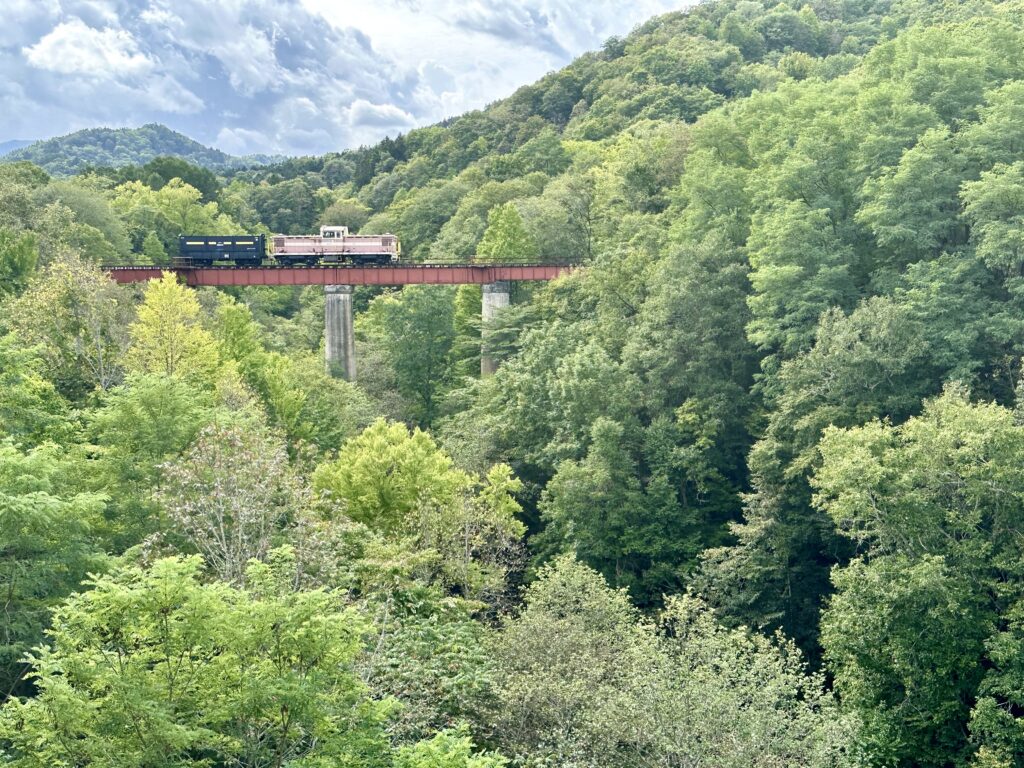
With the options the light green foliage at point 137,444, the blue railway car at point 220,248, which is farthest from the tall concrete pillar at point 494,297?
the light green foliage at point 137,444

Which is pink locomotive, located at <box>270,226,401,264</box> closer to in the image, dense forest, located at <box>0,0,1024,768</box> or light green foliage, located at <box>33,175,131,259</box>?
dense forest, located at <box>0,0,1024,768</box>

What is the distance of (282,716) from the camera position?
1517 cm

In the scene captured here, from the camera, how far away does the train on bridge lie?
66562mm

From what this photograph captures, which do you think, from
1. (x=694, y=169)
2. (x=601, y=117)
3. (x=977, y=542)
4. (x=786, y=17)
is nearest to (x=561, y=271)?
(x=694, y=169)

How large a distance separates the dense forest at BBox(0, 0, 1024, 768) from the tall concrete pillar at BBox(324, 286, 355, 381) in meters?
1.74

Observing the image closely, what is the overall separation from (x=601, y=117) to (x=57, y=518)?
340 ft

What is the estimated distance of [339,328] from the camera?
198 feet

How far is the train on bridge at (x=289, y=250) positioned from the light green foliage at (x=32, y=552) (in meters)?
47.4

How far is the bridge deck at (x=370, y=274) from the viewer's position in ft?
195

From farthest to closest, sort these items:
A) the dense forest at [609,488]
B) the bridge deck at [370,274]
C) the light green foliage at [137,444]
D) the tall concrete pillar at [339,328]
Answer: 1. the tall concrete pillar at [339,328]
2. the bridge deck at [370,274]
3. the light green foliage at [137,444]
4. the dense forest at [609,488]

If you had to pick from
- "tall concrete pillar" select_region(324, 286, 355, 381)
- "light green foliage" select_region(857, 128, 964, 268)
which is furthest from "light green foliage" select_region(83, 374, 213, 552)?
"tall concrete pillar" select_region(324, 286, 355, 381)

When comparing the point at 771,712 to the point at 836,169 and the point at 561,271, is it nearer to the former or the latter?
the point at 836,169

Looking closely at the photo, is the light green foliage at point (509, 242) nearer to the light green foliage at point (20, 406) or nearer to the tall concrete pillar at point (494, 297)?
the tall concrete pillar at point (494, 297)

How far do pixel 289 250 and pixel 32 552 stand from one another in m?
50.1
